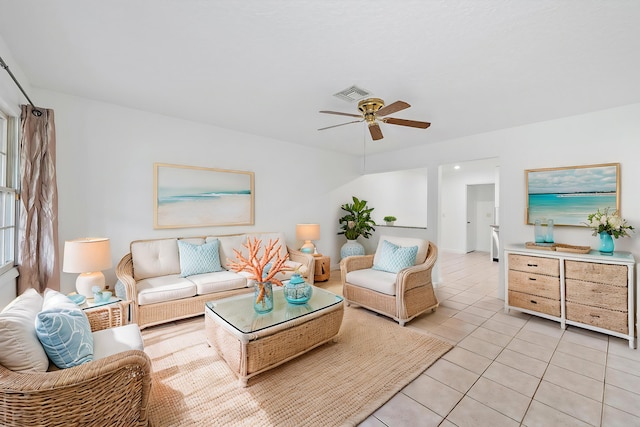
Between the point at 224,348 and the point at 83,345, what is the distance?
953 millimetres

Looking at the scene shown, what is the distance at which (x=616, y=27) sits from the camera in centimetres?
174

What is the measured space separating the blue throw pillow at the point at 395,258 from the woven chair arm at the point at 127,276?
2783mm

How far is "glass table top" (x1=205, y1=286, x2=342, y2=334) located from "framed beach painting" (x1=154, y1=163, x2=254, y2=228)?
5.46 feet

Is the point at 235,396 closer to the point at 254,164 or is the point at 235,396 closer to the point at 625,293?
the point at 254,164

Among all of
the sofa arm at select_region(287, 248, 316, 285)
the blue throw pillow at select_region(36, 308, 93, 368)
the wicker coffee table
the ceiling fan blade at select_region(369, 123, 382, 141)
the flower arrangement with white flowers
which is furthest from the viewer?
the sofa arm at select_region(287, 248, 316, 285)

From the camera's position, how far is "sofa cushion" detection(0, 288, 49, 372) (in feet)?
3.94

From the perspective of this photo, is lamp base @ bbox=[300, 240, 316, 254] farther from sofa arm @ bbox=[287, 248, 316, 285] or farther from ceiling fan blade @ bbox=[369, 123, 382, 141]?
ceiling fan blade @ bbox=[369, 123, 382, 141]

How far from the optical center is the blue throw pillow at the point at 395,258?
11.1 feet

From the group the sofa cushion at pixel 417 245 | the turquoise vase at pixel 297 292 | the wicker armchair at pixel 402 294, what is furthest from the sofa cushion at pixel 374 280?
the turquoise vase at pixel 297 292

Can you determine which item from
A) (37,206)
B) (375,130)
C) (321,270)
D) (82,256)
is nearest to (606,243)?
(375,130)

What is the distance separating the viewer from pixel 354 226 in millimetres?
5527

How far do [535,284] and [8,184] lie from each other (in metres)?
5.48

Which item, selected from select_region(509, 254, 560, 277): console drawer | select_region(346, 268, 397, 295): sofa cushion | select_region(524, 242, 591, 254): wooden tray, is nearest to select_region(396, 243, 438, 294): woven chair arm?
select_region(346, 268, 397, 295): sofa cushion

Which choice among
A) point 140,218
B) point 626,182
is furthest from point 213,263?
point 626,182
